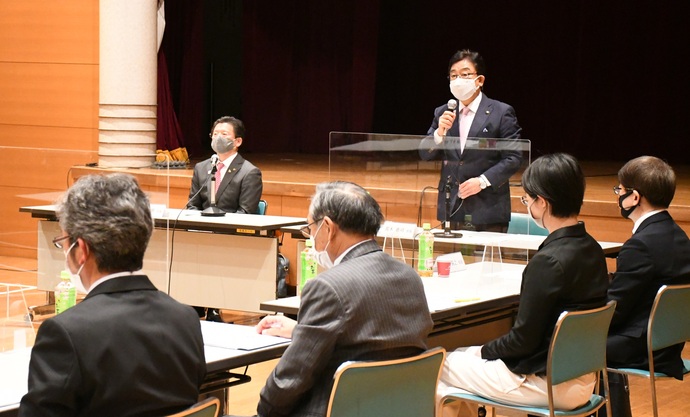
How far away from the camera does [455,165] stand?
4918mm

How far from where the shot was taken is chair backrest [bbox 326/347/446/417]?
2514 millimetres

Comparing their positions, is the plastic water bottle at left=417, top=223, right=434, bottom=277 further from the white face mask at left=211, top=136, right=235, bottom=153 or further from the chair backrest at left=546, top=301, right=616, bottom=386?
the white face mask at left=211, top=136, right=235, bottom=153

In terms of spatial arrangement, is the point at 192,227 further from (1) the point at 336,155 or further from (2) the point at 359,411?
(2) the point at 359,411

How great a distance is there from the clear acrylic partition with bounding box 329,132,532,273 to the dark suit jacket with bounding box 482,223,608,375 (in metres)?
1.33

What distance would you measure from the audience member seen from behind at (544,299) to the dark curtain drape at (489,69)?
8.80 metres

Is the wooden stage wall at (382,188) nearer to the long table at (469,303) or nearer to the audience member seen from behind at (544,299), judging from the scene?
the long table at (469,303)

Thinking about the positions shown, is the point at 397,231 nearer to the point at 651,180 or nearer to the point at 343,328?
the point at 651,180

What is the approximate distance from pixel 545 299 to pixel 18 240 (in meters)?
2.90

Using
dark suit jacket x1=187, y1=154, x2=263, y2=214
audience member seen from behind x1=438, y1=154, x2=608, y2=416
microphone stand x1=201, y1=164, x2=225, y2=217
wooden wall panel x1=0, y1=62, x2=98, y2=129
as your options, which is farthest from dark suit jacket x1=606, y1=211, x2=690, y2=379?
wooden wall panel x1=0, y1=62, x2=98, y2=129

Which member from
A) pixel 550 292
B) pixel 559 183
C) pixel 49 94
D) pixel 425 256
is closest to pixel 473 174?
pixel 425 256

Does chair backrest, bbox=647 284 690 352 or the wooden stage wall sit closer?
chair backrest, bbox=647 284 690 352

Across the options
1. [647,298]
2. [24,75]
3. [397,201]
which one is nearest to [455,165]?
[397,201]

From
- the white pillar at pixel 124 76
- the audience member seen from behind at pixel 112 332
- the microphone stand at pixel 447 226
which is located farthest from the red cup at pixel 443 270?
the white pillar at pixel 124 76

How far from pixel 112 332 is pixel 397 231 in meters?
2.50
